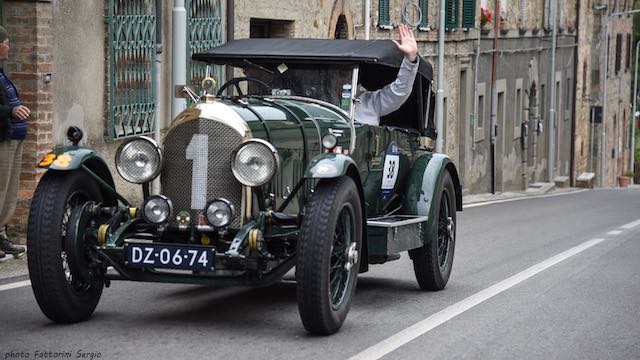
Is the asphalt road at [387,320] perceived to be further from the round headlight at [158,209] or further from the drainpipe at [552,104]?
the drainpipe at [552,104]

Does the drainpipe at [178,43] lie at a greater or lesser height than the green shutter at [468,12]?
lesser

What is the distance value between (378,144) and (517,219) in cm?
1110

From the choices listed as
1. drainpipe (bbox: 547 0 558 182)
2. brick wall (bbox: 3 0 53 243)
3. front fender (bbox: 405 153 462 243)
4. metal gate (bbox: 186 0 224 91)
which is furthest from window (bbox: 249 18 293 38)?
drainpipe (bbox: 547 0 558 182)

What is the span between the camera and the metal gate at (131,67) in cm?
1673

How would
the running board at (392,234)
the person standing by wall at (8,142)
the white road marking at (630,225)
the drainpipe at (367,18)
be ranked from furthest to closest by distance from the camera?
the drainpipe at (367,18), the white road marking at (630,225), the person standing by wall at (8,142), the running board at (392,234)

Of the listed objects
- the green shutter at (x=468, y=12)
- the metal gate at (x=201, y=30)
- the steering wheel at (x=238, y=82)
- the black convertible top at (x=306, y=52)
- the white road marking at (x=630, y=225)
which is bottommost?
the white road marking at (x=630, y=225)

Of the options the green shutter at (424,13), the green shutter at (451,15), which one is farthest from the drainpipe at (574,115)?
the green shutter at (424,13)

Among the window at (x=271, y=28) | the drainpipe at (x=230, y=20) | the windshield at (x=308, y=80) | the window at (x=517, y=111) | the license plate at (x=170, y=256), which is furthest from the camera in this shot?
the window at (x=517, y=111)

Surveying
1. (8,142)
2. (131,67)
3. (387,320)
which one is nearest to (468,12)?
(131,67)

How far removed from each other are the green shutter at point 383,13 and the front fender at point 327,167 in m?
21.5

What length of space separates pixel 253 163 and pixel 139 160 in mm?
763

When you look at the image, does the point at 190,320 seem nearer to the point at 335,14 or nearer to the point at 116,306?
the point at 116,306

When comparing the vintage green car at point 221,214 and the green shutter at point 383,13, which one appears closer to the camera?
the vintage green car at point 221,214

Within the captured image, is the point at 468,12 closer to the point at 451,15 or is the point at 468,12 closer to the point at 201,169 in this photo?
the point at 451,15
